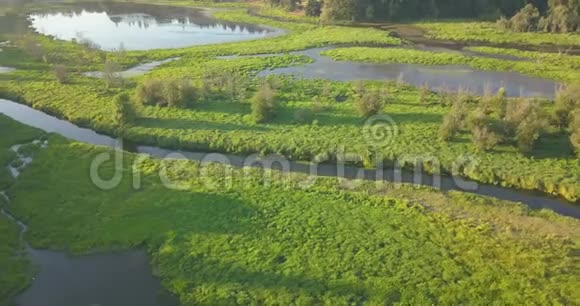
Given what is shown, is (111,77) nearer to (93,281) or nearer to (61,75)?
(61,75)

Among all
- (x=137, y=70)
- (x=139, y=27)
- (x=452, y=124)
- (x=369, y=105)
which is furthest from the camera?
(x=139, y=27)

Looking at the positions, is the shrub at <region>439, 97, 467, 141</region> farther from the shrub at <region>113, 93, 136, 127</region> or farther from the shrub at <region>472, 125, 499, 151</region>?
the shrub at <region>113, 93, 136, 127</region>

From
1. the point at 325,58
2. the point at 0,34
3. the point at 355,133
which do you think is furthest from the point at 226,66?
the point at 0,34

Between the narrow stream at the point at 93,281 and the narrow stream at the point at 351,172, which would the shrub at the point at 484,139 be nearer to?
the narrow stream at the point at 351,172

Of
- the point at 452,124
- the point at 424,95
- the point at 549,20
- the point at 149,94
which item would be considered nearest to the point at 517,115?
the point at 452,124

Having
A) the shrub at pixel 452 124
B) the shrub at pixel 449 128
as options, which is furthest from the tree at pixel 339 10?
the shrub at pixel 449 128

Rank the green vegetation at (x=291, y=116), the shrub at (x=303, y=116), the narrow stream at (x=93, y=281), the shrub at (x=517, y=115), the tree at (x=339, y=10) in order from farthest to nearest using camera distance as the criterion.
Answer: the tree at (x=339, y=10)
the shrub at (x=303, y=116)
the shrub at (x=517, y=115)
the green vegetation at (x=291, y=116)
the narrow stream at (x=93, y=281)

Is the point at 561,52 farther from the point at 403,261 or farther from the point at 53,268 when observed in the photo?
the point at 53,268
